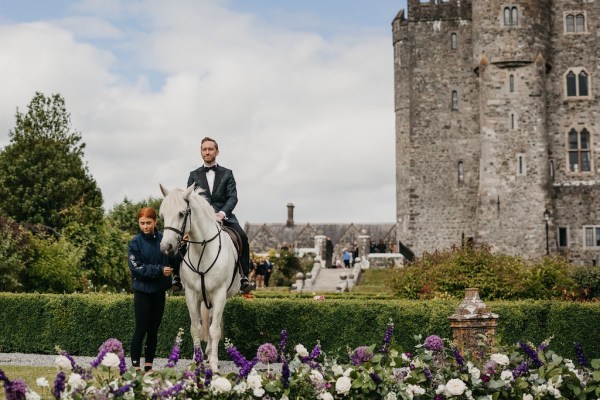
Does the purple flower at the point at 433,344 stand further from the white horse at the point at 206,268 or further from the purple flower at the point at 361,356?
the white horse at the point at 206,268

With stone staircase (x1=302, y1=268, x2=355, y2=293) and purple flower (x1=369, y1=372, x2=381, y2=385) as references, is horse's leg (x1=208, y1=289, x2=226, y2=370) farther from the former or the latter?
stone staircase (x1=302, y1=268, x2=355, y2=293)

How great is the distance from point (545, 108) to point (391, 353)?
1492 inches

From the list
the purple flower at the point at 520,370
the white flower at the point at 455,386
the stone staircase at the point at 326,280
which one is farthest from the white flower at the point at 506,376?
the stone staircase at the point at 326,280

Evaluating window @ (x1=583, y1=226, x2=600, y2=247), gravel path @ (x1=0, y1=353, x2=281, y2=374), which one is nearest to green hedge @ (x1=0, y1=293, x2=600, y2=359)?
gravel path @ (x1=0, y1=353, x2=281, y2=374)

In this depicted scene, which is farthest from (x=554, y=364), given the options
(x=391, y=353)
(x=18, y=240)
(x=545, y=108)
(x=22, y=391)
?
(x=545, y=108)

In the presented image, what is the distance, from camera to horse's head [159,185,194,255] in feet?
35.5

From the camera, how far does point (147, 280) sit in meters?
11.8

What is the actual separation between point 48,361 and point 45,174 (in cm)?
3676

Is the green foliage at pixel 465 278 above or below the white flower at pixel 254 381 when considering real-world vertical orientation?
above

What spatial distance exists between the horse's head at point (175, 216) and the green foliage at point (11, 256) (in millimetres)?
17362

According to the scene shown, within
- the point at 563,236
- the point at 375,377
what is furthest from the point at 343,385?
the point at 563,236

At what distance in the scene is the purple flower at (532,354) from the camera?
8.88 m

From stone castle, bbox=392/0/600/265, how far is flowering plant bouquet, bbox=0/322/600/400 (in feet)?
114

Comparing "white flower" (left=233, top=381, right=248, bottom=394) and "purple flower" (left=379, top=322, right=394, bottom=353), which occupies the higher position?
"purple flower" (left=379, top=322, right=394, bottom=353)
